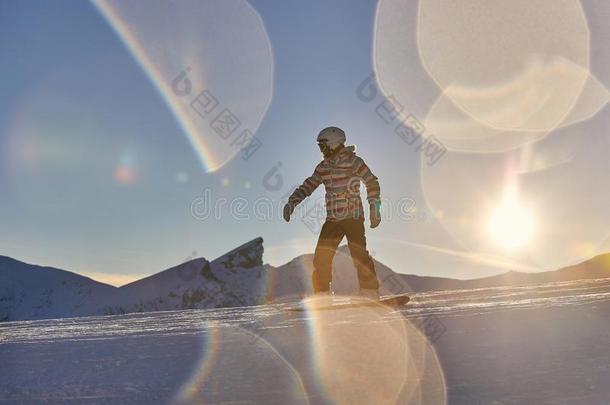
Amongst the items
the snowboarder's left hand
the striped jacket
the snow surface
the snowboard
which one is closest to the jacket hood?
the striped jacket

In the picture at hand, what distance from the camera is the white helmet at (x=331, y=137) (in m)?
8.80

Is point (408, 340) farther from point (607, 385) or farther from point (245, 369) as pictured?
point (607, 385)

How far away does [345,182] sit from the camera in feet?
28.9

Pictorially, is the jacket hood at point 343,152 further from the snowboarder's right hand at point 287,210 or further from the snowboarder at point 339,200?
the snowboarder's right hand at point 287,210

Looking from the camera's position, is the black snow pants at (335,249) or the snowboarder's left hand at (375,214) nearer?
the black snow pants at (335,249)

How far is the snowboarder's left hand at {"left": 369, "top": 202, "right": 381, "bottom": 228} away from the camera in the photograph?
879cm

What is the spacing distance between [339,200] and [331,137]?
3.42 ft

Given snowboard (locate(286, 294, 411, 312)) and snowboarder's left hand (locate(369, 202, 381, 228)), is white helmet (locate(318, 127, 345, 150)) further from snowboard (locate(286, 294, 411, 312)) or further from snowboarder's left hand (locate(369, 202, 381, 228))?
snowboard (locate(286, 294, 411, 312))

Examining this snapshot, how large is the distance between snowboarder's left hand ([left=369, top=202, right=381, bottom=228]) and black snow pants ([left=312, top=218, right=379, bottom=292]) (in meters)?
0.21

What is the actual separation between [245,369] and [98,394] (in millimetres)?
644

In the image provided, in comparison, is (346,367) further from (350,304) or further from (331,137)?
(331,137)

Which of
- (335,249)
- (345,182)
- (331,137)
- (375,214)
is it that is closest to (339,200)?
(345,182)

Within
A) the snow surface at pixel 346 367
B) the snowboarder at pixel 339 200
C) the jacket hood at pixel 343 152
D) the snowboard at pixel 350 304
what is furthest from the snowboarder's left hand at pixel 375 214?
the snow surface at pixel 346 367

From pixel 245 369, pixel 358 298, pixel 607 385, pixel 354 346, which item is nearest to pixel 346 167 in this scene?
pixel 358 298
